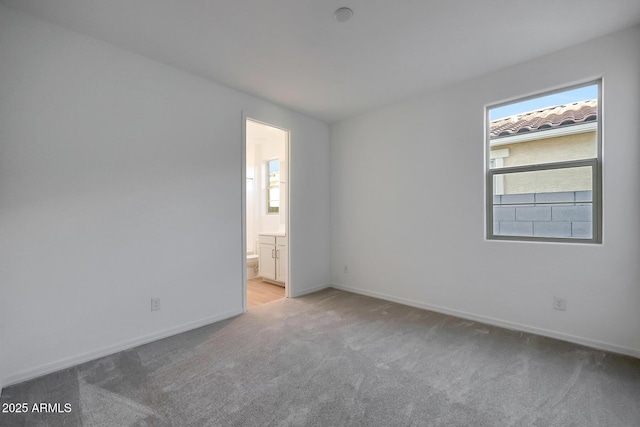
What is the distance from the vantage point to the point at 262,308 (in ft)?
11.7

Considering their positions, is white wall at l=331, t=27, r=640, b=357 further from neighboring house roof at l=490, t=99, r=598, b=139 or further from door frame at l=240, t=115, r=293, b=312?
door frame at l=240, t=115, r=293, b=312

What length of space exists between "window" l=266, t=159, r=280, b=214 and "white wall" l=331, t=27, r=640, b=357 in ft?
5.12

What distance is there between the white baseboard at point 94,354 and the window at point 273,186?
293 centimetres

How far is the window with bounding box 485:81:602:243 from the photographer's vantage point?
2561 mm

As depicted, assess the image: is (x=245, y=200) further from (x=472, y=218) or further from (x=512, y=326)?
(x=512, y=326)

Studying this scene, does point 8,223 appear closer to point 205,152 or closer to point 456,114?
point 205,152

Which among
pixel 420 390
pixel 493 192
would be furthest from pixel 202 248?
pixel 493 192

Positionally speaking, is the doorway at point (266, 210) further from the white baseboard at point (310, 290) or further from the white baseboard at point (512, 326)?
the white baseboard at point (512, 326)

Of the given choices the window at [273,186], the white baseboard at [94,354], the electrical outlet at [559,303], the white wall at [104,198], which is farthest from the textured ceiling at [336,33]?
the window at [273,186]

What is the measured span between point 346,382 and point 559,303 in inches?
82.9

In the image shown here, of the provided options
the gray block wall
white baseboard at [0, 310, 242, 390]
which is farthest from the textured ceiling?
white baseboard at [0, 310, 242, 390]

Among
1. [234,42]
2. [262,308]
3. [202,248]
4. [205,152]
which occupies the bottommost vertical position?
[262,308]

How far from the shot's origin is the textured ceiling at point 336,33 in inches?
79.4

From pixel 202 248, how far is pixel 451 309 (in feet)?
9.23
